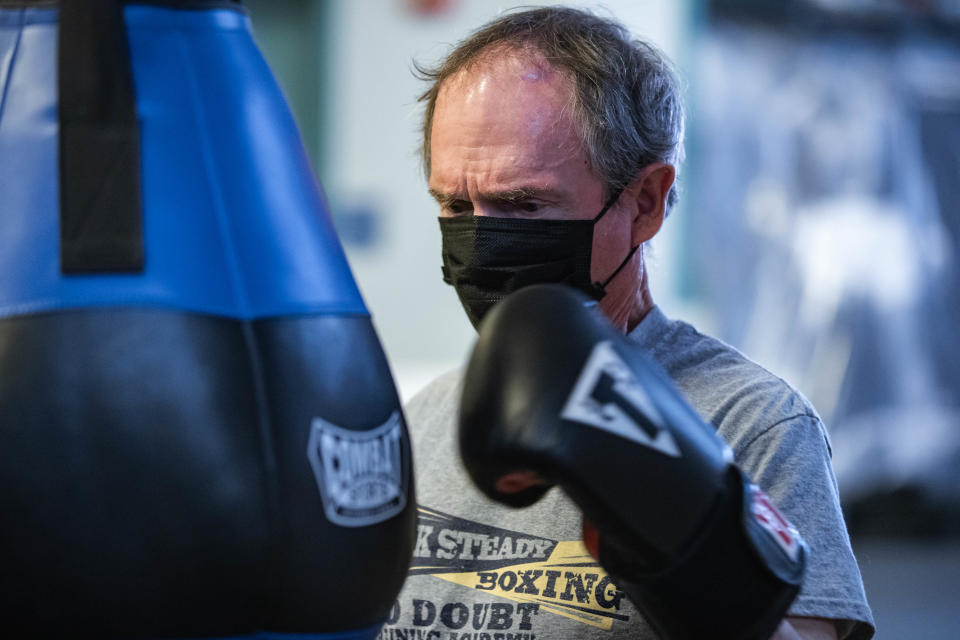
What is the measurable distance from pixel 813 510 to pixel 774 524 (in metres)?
0.19

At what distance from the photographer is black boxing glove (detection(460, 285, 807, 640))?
0.75m

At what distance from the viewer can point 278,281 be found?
74 centimetres

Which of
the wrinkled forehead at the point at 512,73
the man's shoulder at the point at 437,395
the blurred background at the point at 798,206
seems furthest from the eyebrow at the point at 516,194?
the blurred background at the point at 798,206

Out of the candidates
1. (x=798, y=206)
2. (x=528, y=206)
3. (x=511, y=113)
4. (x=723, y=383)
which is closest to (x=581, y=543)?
(x=723, y=383)

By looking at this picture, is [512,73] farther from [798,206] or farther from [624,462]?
[798,206]

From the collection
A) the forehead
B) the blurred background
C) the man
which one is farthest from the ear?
the blurred background

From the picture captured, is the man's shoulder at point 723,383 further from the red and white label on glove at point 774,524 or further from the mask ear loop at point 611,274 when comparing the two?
the red and white label on glove at point 774,524

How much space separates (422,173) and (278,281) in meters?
0.77

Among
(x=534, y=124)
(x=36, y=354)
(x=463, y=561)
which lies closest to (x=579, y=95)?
(x=534, y=124)

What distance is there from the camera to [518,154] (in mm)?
1157

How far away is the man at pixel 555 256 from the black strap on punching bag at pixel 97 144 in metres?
0.51

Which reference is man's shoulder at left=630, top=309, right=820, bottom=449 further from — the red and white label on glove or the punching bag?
the punching bag

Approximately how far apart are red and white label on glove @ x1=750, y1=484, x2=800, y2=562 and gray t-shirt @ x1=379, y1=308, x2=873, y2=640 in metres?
0.15

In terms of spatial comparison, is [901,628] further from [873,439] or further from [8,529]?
[8,529]
